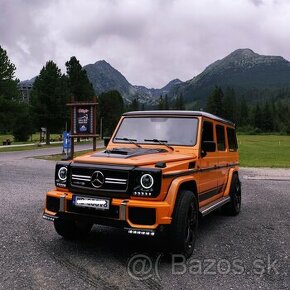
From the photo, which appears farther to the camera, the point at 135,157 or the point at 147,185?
the point at 135,157

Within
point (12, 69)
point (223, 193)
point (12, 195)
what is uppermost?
point (12, 69)

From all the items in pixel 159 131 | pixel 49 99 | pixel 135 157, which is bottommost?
pixel 135 157

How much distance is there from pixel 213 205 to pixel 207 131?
1.33m

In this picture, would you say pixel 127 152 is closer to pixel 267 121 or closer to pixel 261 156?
pixel 261 156

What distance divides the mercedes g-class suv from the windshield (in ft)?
0.06

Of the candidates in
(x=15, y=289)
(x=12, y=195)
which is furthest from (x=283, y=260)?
(x=12, y=195)

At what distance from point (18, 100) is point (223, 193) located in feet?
145

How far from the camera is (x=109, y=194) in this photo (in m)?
5.34

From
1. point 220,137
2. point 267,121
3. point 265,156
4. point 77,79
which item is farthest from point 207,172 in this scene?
point 267,121

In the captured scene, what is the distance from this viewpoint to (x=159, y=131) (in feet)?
23.1

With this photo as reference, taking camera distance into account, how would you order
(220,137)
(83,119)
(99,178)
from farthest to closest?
(83,119) < (220,137) < (99,178)

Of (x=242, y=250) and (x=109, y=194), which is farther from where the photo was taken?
(x=242, y=250)

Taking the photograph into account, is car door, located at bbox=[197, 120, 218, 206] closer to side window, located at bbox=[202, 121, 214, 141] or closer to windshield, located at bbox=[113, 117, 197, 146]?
side window, located at bbox=[202, 121, 214, 141]

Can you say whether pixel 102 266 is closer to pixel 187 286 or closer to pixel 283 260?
pixel 187 286
